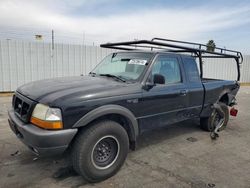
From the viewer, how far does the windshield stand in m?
3.75

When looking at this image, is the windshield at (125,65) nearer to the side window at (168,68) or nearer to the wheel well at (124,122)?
the side window at (168,68)

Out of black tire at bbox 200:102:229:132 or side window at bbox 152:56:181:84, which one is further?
black tire at bbox 200:102:229:132

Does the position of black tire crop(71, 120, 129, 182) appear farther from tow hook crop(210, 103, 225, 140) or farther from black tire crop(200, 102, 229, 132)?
black tire crop(200, 102, 229, 132)

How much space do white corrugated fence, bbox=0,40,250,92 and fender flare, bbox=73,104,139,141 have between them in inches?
317

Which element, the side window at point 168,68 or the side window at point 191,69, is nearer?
the side window at point 168,68

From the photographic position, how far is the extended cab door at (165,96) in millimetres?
3643

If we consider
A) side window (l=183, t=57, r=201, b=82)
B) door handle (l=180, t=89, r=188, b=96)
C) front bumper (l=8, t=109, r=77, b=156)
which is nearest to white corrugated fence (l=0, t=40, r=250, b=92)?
side window (l=183, t=57, r=201, b=82)

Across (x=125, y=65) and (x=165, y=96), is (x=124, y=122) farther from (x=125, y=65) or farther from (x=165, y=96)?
(x=125, y=65)

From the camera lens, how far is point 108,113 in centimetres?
306

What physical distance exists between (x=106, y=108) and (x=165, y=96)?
1.28m

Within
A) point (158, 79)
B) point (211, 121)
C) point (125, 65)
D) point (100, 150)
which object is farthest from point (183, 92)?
point (100, 150)

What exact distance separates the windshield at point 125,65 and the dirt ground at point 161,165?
1440mm

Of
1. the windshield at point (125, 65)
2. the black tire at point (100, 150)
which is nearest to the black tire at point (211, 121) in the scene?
the windshield at point (125, 65)

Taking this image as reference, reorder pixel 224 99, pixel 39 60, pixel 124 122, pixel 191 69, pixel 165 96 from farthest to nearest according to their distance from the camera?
pixel 39 60
pixel 224 99
pixel 191 69
pixel 165 96
pixel 124 122
